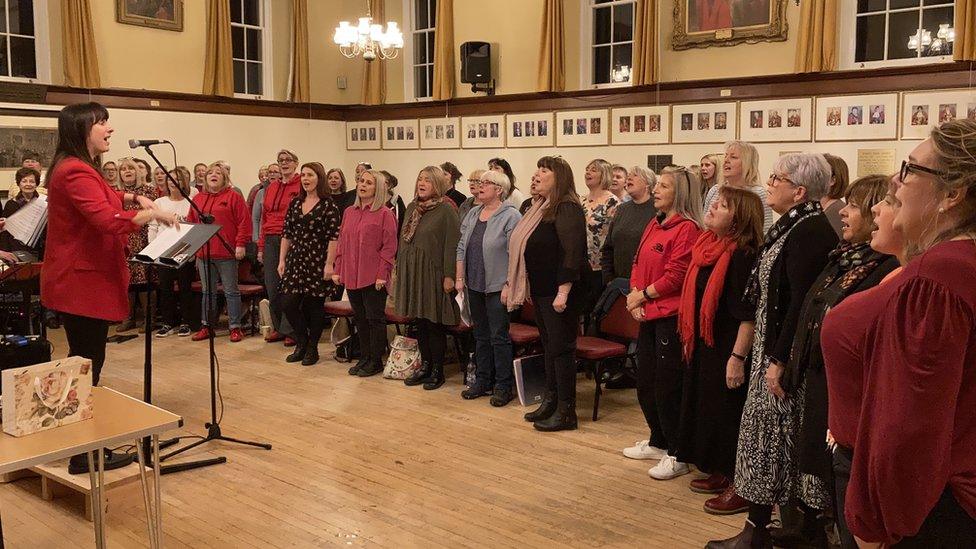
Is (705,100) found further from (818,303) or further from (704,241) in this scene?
(818,303)

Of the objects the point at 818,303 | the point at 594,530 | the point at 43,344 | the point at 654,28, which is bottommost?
the point at 594,530

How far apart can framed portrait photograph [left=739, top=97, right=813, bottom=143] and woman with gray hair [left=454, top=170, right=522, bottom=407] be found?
4191 millimetres

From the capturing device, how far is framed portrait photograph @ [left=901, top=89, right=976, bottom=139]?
7.50 metres

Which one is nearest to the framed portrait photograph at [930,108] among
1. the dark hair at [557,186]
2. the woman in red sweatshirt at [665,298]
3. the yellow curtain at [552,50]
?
the yellow curtain at [552,50]

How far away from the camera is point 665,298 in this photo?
4.16 meters

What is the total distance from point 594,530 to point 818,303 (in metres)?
1.46

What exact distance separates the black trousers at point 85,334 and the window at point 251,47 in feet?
27.8

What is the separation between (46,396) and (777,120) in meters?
7.69

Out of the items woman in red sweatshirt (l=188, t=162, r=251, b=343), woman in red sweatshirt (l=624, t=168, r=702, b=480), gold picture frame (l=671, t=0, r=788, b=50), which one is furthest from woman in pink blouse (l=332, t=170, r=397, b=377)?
gold picture frame (l=671, t=0, r=788, b=50)

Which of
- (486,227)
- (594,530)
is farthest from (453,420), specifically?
(594,530)

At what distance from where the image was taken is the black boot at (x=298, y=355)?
6.90m

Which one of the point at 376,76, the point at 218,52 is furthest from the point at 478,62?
the point at 218,52

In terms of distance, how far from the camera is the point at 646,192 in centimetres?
583

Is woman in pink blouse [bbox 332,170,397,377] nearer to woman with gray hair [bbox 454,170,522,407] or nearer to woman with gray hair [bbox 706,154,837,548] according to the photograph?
woman with gray hair [bbox 454,170,522,407]
